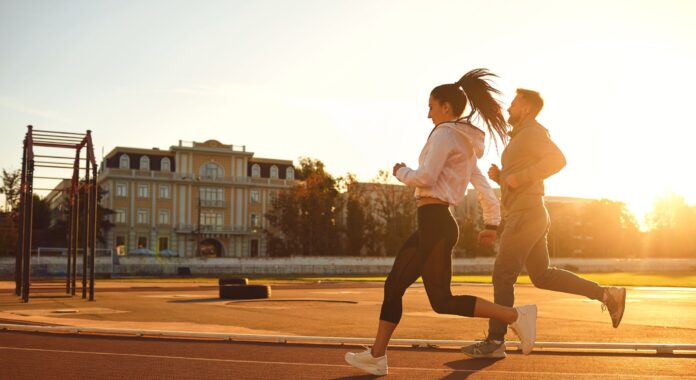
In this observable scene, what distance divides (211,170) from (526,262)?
81.4 m

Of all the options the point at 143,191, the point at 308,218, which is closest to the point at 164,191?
the point at 143,191

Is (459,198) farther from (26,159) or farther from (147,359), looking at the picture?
(26,159)

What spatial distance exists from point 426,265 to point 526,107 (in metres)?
2.04

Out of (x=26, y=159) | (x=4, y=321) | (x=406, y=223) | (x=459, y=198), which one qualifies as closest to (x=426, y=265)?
(x=459, y=198)

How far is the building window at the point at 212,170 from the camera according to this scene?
85475mm

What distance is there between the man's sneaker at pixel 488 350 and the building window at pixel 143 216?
80370mm

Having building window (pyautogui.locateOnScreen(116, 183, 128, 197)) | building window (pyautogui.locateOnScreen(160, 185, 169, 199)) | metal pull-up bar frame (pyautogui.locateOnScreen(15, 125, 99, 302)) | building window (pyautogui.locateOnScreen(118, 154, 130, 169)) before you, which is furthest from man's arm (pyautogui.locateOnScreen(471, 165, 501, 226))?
building window (pyautogui.locateOnScreen(118, 154, 130, 169))

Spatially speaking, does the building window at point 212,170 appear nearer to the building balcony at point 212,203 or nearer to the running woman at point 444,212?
the building balcony at point 212,203

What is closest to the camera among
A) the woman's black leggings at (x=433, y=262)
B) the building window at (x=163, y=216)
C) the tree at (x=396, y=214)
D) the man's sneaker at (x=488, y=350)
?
the woman's black leggings at (x=433, y=262)

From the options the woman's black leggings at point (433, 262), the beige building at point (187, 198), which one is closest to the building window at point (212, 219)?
the beige building at point (187, 198)

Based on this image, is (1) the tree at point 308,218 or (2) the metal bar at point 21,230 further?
(1) the tree at point 308,218

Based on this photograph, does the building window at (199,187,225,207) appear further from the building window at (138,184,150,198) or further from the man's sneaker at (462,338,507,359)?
the man's sneaker at (462,338,507,359)

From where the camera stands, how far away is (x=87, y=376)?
17.7ft

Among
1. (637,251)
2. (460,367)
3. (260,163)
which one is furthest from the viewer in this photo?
(637,251)
